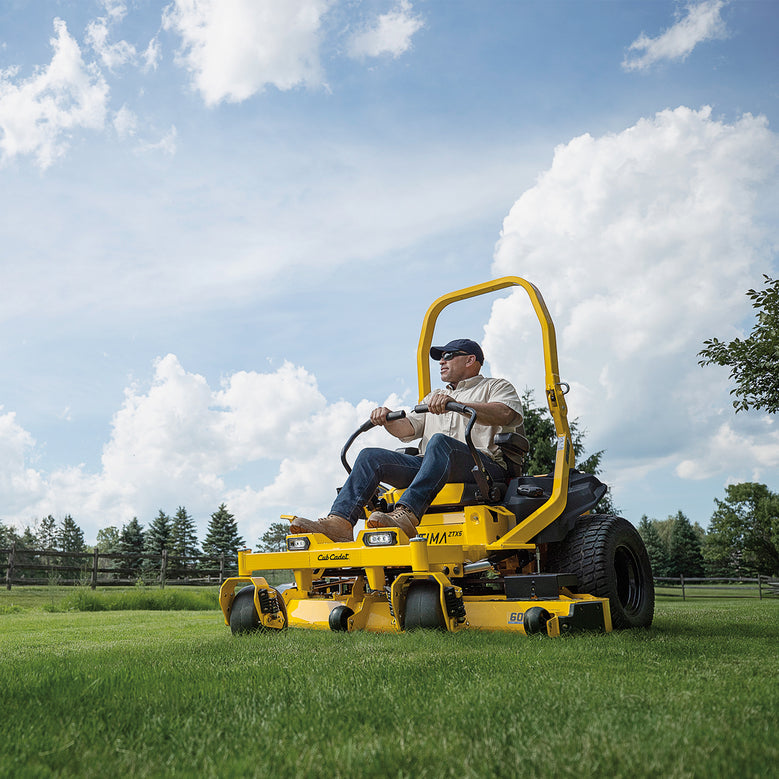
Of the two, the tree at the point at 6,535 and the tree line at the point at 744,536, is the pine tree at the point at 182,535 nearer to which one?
the tree at the point at 6,535

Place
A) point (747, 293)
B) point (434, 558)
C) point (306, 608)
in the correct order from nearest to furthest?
point (434, 558) < point (306, 608) < point (747, 293)

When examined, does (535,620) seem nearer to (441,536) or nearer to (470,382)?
(441,536)

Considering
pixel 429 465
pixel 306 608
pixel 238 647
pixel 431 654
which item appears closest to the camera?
pixel 431 654

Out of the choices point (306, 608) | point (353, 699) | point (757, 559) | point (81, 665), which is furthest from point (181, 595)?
point (757, 559)

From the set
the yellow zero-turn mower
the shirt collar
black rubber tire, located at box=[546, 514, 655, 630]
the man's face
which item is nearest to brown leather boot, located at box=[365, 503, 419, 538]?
the yellow zero-turn mower

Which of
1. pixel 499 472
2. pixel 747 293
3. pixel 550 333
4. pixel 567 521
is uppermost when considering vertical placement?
pixel 747 293

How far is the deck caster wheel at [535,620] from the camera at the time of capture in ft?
14.7

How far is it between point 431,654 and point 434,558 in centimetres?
106

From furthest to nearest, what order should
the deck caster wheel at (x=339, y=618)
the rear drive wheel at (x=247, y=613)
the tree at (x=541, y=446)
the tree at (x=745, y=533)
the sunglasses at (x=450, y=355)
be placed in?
the tree at (x=745, y=533) < the tree at (x=541, y=446) < the sunglasses at (x=450, y=355) < the rear drive wheel at (x=247, y=613) < the deck caster wheel at (x=339, y=618)

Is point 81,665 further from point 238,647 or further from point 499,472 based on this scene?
point 499,472

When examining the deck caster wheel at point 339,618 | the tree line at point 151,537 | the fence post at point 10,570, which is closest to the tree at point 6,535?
the tree line at point 151,537

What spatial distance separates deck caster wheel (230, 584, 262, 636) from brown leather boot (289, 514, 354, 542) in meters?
0.58

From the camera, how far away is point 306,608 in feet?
17.6

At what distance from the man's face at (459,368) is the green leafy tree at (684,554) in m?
61.7
